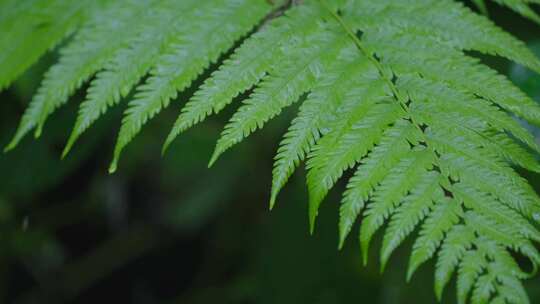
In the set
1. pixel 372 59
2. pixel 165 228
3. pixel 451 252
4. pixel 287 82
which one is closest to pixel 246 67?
pixel 287 82

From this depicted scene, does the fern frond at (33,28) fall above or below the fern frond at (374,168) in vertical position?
below

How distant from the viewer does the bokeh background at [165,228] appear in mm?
2281

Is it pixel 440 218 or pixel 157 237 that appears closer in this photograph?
pixel 440 218

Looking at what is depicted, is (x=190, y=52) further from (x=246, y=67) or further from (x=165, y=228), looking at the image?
(x=165, y=228)

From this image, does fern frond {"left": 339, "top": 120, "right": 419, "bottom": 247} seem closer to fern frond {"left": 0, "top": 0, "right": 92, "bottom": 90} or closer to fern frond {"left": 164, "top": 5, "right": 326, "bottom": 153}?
fern frond {"left": 164, "top": 5, "right": 326, "bottom": 153}

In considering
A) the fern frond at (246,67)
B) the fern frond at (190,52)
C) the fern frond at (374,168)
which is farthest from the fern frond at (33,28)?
the fern frond at (374,168)

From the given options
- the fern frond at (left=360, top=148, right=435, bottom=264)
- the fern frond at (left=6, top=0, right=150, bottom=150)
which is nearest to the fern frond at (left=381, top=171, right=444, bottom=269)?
the fern frond at (left=360, top=148, right=435, bottom=264)

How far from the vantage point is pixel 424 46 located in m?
1.24

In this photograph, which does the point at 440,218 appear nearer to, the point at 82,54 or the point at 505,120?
the point at 505,120

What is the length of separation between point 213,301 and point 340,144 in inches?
80.0

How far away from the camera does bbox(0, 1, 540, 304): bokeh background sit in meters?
2.28

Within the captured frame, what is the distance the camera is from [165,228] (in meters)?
3.07

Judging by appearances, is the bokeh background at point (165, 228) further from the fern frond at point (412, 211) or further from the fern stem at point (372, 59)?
the fern frond at point (412, 211)

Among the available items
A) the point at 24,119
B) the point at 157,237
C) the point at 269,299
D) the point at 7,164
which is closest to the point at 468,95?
the point at 24,119
